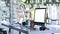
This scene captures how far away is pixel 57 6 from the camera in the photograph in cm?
141

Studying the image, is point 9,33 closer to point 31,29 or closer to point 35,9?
point 31,29

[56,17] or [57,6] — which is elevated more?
[57,6]

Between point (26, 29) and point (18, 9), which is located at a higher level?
point (18, 9)

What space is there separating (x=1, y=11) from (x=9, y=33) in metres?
0.24

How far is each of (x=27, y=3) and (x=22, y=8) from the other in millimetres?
70

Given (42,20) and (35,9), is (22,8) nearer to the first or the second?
(35,9)

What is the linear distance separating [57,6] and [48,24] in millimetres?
196

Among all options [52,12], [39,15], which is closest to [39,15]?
[39,15]

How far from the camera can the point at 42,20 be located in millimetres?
1413

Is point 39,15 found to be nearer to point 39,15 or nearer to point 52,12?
point 39,15

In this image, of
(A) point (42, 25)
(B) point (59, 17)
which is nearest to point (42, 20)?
(A) point (42, 25)

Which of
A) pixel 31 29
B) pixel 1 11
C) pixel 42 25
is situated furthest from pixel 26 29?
pixel 1 11

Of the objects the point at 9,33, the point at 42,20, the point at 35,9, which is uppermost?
the point at 35,9

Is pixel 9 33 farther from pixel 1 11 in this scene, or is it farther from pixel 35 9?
pixel 35 9
